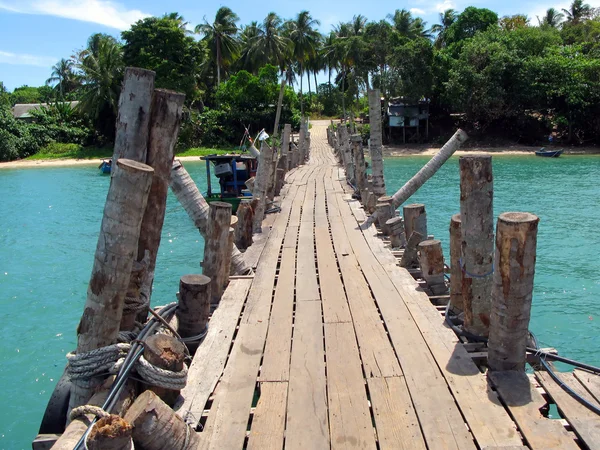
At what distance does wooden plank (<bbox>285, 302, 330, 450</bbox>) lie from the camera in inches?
123

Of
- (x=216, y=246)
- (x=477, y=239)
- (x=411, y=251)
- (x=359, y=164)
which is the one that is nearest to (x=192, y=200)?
(x=216, y=246)

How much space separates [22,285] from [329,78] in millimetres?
46819

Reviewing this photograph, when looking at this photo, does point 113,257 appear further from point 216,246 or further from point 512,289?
point 512,289

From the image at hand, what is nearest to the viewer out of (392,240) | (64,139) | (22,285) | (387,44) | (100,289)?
(100,289)

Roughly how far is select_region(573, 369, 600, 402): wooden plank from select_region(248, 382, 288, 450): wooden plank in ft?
6.48

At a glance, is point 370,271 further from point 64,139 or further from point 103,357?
point 64,139

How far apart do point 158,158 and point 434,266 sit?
3087 millimetres

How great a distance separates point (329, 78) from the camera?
55656mm

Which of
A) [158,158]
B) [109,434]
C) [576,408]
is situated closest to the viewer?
[109,434]

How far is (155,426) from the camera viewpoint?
9.29 feet

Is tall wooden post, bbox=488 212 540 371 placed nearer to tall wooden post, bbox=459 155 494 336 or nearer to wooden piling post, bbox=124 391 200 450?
tall wooden post, bbox=459 155 494 336

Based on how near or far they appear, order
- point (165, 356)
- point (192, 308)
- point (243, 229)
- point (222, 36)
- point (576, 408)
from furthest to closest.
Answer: point (222, 36) → point (243, 229) → point (192, 308) → point (165, 356) → point (576, 408)

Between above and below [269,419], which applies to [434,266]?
above

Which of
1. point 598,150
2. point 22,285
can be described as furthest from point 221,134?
point 22,285
